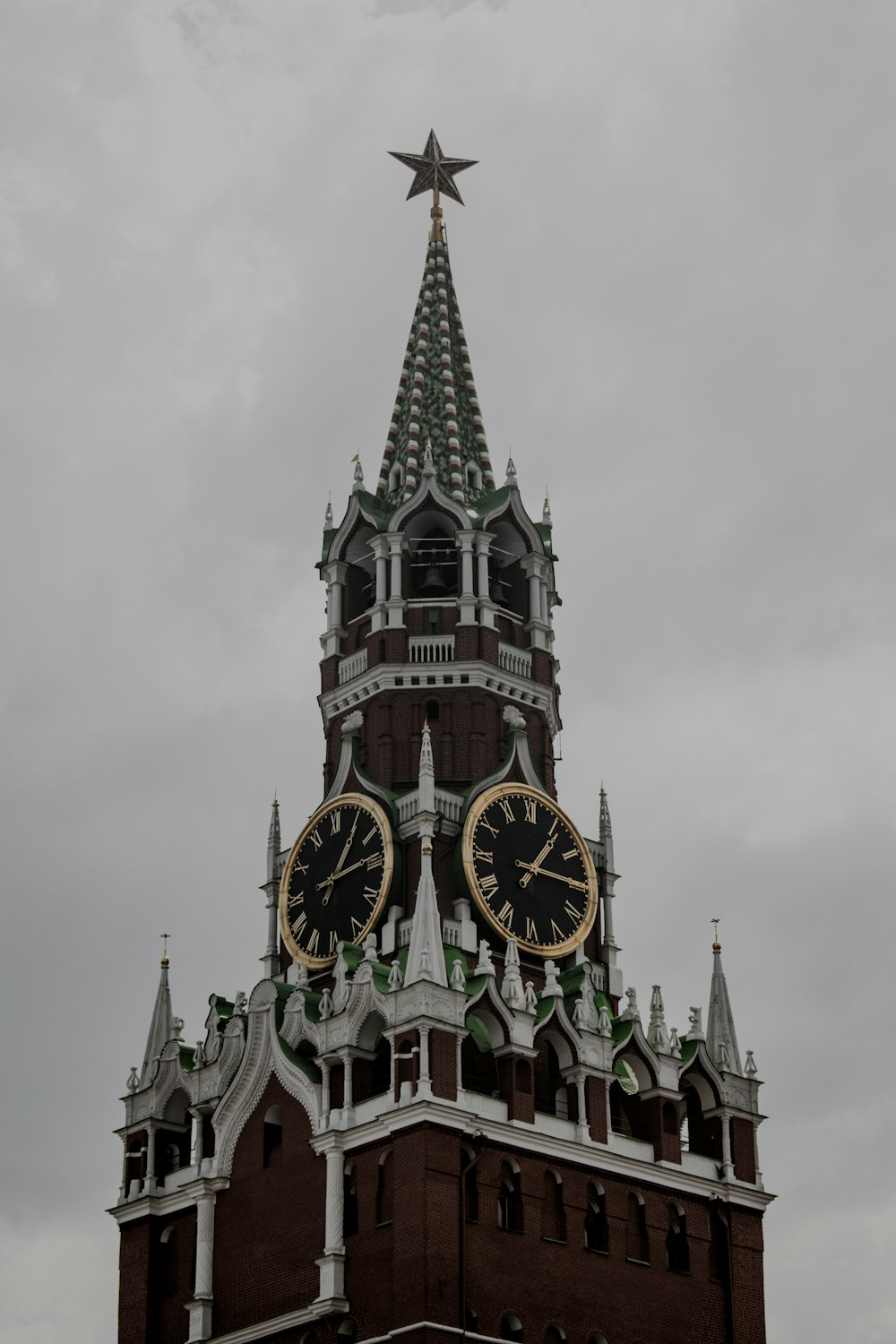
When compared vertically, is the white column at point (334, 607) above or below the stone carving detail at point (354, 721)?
above

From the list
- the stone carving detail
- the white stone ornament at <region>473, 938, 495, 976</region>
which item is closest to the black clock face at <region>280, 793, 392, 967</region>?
the stone carving detail

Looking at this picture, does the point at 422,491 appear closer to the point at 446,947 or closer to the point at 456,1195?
the point at 446,947

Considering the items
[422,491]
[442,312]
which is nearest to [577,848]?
[422,491]

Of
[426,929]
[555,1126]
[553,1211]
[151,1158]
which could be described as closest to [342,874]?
[426,929]

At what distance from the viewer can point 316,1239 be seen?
7550 cm

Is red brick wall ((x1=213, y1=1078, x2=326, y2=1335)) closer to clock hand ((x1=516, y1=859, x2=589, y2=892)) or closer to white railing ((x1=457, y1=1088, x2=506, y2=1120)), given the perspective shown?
white railing ((x1=457, y1=1088, x2=506, y2=1120))

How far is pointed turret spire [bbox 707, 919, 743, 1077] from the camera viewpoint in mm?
83875

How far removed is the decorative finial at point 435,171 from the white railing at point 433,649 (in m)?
19.5

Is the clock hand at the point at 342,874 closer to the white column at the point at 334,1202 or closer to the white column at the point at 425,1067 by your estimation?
the white column at the point at 425,1067

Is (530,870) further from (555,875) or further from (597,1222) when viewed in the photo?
(597,1222)

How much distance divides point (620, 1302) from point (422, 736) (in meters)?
19.2

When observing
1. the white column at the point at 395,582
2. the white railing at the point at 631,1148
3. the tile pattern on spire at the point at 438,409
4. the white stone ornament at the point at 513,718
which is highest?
the tile pattern on spire at the point at 438,409

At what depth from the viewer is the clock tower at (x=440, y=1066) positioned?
2928 inches

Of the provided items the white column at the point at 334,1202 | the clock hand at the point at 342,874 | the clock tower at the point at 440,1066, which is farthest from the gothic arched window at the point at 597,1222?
the clock hand at the point at 342,874
